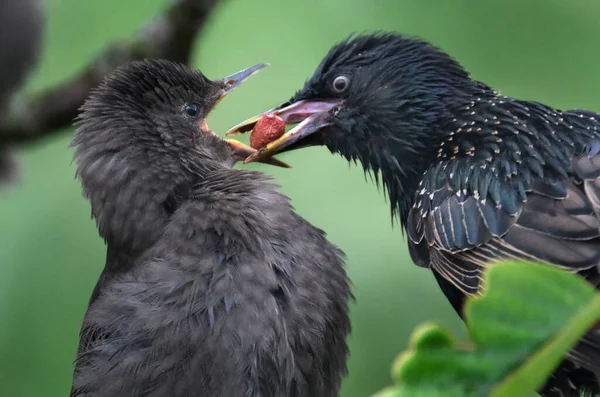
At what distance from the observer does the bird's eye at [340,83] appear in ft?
7.87

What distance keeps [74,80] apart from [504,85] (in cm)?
188

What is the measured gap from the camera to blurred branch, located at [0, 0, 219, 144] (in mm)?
3307

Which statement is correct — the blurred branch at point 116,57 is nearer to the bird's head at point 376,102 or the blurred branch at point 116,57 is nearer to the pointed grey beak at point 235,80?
the pointed grey beak at point 235,80

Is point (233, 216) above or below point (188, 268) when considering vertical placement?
above

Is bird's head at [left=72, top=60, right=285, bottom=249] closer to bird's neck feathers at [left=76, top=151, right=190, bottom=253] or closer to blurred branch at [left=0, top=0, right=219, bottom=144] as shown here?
bird's neck feathers at [left=76, top=151, right=190, bottom=253]

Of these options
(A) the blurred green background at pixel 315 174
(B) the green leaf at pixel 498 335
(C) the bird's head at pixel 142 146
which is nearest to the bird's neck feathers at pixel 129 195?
(C) the bird's head at pixel 142 146

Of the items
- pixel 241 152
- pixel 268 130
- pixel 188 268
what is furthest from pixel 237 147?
pixel 188 268

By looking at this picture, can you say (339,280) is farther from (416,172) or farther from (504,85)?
(504,85)

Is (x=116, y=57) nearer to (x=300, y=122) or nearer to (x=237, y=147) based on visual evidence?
(x=237, y=147)

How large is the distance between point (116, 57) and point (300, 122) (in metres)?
1.32

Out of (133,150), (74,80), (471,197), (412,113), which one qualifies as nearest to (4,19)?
(74,80)

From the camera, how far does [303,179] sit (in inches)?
145

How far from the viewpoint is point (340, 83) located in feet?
7.89

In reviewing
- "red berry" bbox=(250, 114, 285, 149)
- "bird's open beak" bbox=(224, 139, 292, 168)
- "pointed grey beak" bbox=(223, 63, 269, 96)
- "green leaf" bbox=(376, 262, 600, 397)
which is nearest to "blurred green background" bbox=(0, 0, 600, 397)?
"pointed grey beak" bbox=(223, 63, 269, 96)
